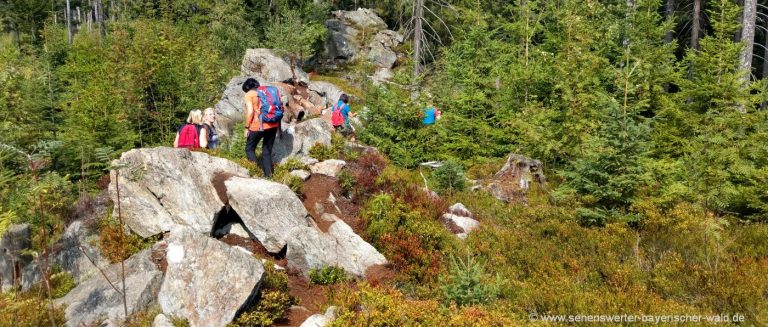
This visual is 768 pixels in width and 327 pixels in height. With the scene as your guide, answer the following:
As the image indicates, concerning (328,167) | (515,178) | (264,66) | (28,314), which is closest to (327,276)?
(328,167)

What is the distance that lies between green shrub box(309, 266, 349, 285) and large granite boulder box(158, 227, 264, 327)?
1317 millimetres

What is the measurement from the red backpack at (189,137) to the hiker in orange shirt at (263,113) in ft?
4.46

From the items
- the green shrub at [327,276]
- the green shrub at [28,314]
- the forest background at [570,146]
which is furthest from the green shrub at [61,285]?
the green shrub at [327,276]

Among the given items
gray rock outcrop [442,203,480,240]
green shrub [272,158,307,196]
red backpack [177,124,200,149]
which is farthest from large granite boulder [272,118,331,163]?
gray rock outcrop [442,203,480,240]

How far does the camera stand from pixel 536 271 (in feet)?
25.1

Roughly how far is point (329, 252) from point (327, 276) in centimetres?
48

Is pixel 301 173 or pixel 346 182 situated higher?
pixel 301 173

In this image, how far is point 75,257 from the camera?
812 centimetres

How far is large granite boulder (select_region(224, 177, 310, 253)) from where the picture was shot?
8406 millimetres

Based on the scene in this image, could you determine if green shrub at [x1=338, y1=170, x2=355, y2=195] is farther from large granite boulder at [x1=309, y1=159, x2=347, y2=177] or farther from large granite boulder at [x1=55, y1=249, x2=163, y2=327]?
large granite boulder at [x1=55, y1=249, x2=163, y2=327]

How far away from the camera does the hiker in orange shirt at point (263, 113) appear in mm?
9828

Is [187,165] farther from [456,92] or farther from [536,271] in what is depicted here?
[456,92]

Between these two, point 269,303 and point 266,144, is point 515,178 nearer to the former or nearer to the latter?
point 266,144

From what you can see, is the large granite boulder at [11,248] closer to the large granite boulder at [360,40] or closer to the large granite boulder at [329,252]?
the large granite boulder at [329,252]
